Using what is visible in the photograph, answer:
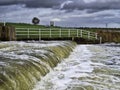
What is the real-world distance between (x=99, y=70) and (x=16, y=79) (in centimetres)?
485

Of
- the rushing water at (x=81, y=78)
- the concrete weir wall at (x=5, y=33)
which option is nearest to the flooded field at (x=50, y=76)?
the rushing water at (x=81, y=78)

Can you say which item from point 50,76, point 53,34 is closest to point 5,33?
point 53,34

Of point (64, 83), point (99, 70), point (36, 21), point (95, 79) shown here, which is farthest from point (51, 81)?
point (36, 21)

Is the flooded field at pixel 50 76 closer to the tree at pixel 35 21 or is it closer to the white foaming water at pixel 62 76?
the white foaming water at pixel 62 76

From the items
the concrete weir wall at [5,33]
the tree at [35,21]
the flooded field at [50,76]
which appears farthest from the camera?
the tree at [35,21]

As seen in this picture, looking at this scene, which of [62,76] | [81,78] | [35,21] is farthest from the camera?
[35,21]

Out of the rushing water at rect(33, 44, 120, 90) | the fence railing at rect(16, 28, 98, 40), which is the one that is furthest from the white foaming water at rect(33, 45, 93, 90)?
the fence railing at rect(16, 28, 98, 40)

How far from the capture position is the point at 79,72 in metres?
12.3

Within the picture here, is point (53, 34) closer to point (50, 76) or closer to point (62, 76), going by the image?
point (62, 76)

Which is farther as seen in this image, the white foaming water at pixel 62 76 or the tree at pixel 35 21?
the tree at pixel 35 21

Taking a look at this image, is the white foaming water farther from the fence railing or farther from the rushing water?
the fence railing

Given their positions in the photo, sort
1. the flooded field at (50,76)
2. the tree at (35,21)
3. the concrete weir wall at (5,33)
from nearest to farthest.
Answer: the flooded field at (50,76), the concrete weir wall at (5,33), the tree at (35,21)

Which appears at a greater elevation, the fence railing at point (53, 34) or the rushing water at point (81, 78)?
the rushing water at point (81, 78)

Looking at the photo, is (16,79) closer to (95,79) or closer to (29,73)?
(29,73)
